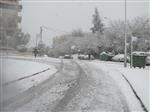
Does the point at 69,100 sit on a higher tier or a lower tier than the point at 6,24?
lower

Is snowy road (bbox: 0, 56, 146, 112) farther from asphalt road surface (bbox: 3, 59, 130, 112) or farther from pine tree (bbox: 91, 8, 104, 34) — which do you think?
A: pine tree (bbox: 91, 8, 104, 34)

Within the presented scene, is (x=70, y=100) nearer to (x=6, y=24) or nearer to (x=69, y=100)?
(x=69, y=100)

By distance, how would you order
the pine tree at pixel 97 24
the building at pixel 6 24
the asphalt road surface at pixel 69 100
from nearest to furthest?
the asphalt road surface at pixel 69 100 → the building at pixel 6 24 → the pine tree at pixel 97 24

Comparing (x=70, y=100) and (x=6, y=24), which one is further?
(x=6, y=24)

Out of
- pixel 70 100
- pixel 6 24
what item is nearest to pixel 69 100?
pixel 70 100

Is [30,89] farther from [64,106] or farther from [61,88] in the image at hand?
[64,106]

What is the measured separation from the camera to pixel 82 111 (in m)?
8.78


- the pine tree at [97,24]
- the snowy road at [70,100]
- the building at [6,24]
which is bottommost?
the snowy road at [70,100]

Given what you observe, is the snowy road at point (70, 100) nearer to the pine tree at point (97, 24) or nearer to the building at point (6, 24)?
the building at point (6, 24)

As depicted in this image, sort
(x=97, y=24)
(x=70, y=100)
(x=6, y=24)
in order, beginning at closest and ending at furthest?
(x=70, y=100) < (x=6, y=24) < (x=97, y=24)

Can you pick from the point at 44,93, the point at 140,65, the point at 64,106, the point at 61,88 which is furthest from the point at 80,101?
the point at 140,65

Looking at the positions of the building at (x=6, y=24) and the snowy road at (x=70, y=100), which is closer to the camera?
the snowy road at (x=70, y=100)

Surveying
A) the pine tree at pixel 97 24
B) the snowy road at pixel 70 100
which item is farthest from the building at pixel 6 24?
the pine tree at pixel 97 24

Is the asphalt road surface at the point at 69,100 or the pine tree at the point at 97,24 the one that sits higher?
the pine tree at the point at 97,24
